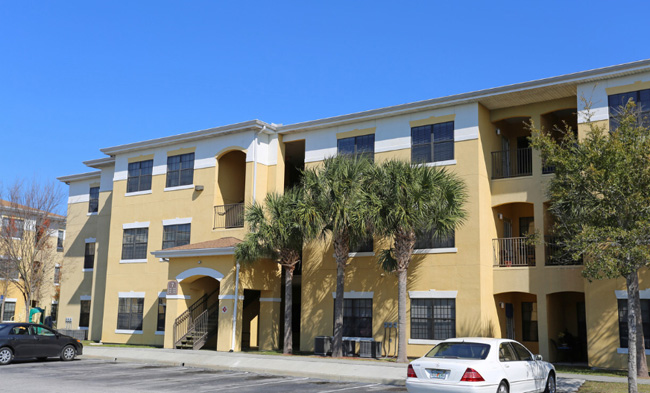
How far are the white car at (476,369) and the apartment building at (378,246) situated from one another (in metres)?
7.66

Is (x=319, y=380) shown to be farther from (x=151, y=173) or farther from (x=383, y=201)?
(x=151, y=173)

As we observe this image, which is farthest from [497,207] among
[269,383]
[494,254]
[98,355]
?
[98,355]

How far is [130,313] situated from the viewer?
3200cm

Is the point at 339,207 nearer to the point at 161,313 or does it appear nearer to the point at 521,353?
the point at 521,353

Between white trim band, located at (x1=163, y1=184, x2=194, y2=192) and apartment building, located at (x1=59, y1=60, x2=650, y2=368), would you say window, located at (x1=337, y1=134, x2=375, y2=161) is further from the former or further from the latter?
white trim band, located at (x1=163, y1=184, x2=194, y2=192)

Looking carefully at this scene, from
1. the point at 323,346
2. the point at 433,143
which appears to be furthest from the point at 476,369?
the point at 433,143

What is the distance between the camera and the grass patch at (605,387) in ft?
50.8

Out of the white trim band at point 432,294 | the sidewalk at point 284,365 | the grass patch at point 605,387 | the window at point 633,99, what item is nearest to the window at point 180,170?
the sidewalk at point 284,365

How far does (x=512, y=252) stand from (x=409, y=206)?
5684 mm

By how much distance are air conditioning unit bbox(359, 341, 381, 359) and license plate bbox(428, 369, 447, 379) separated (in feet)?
38.9

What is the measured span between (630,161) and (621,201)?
0.93m

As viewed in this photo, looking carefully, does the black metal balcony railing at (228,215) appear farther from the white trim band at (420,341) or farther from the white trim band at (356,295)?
the white trim band at (420,341)

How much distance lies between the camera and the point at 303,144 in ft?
101

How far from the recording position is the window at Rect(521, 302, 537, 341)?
26281 millimetres
